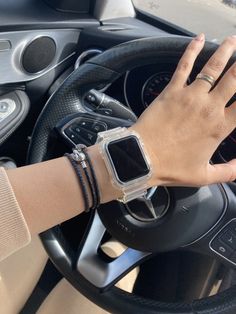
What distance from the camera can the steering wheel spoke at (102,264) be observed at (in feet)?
2.93

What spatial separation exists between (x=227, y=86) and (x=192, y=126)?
0.08m

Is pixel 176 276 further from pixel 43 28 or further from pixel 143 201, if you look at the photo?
pixel 43 28

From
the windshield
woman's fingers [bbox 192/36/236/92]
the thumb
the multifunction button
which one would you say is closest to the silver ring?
woman's fingers [bbox 192/36/236/92]

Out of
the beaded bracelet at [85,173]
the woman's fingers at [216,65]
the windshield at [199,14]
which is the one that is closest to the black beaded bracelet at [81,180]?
the beaded bracelet at [85,173]

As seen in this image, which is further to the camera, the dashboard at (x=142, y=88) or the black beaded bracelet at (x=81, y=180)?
the dashboard at (x=142, y=88)

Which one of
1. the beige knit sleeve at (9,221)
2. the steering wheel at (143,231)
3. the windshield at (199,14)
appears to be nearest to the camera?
the beige knit sleeve at (9,221)

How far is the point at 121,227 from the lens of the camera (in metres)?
0.92

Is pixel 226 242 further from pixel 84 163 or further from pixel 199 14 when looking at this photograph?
pixel 199 14

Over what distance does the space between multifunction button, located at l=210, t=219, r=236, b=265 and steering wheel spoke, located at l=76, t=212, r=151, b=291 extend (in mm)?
128

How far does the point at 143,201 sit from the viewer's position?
901 mm

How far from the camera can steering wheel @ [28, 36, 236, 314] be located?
0.85 m

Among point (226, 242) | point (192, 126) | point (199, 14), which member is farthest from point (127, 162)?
point (199, 14)

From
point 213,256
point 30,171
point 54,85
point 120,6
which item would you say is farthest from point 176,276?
point 120,6

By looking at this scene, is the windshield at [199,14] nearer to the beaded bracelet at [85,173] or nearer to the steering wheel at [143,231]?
the steering wheel at [143,231]
